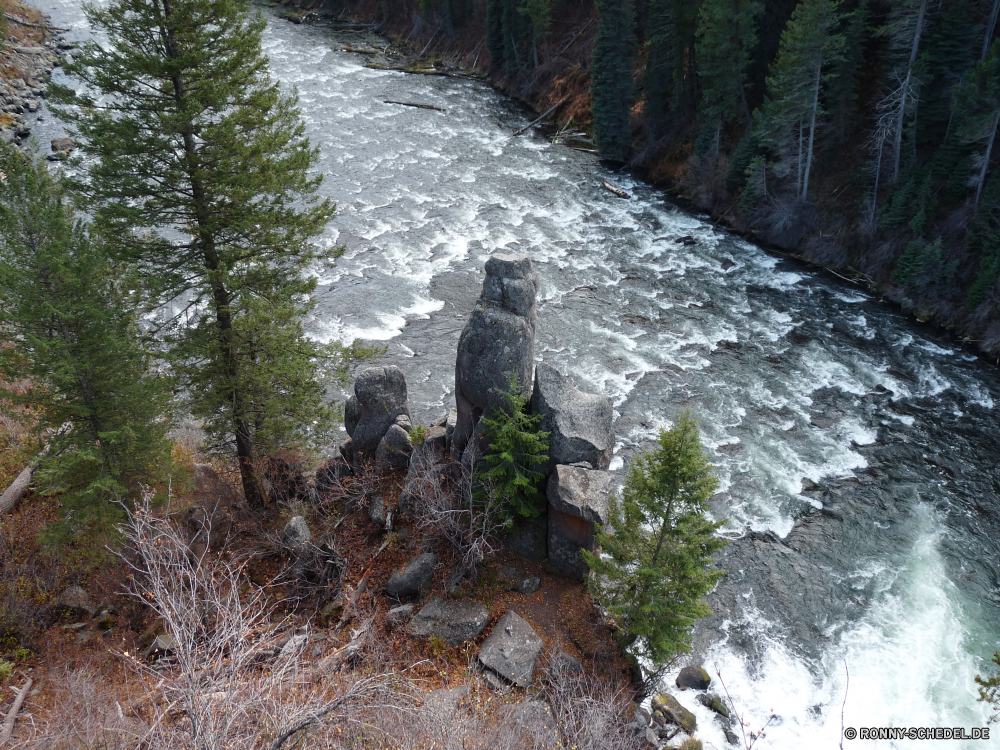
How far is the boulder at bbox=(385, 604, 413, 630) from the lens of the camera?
573 inches

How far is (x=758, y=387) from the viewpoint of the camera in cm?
2609

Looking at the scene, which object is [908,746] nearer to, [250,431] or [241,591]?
[241,591]

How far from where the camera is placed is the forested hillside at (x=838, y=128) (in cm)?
2908

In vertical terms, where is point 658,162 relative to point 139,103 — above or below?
below

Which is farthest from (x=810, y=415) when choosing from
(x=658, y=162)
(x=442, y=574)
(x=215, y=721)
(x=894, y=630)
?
(x=658, y=162)

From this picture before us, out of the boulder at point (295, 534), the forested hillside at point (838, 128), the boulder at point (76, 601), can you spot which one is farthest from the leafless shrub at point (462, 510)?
the forested hillside at point (838, 128)

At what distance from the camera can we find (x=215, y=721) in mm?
8383

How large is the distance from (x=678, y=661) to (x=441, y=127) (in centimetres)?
4798

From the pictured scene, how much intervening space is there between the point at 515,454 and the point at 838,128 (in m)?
32.2

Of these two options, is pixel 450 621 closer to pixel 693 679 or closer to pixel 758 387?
pixel 693 679

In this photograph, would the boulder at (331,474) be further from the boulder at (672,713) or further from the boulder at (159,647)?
the boulder at (672,713)

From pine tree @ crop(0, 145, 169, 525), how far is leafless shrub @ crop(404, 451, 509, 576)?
644 cm

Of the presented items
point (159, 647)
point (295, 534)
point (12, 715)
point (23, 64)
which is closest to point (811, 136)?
point (295, 534)

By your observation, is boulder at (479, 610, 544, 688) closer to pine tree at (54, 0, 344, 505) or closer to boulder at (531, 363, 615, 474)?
boulder at (531, 363, 615, 474)
